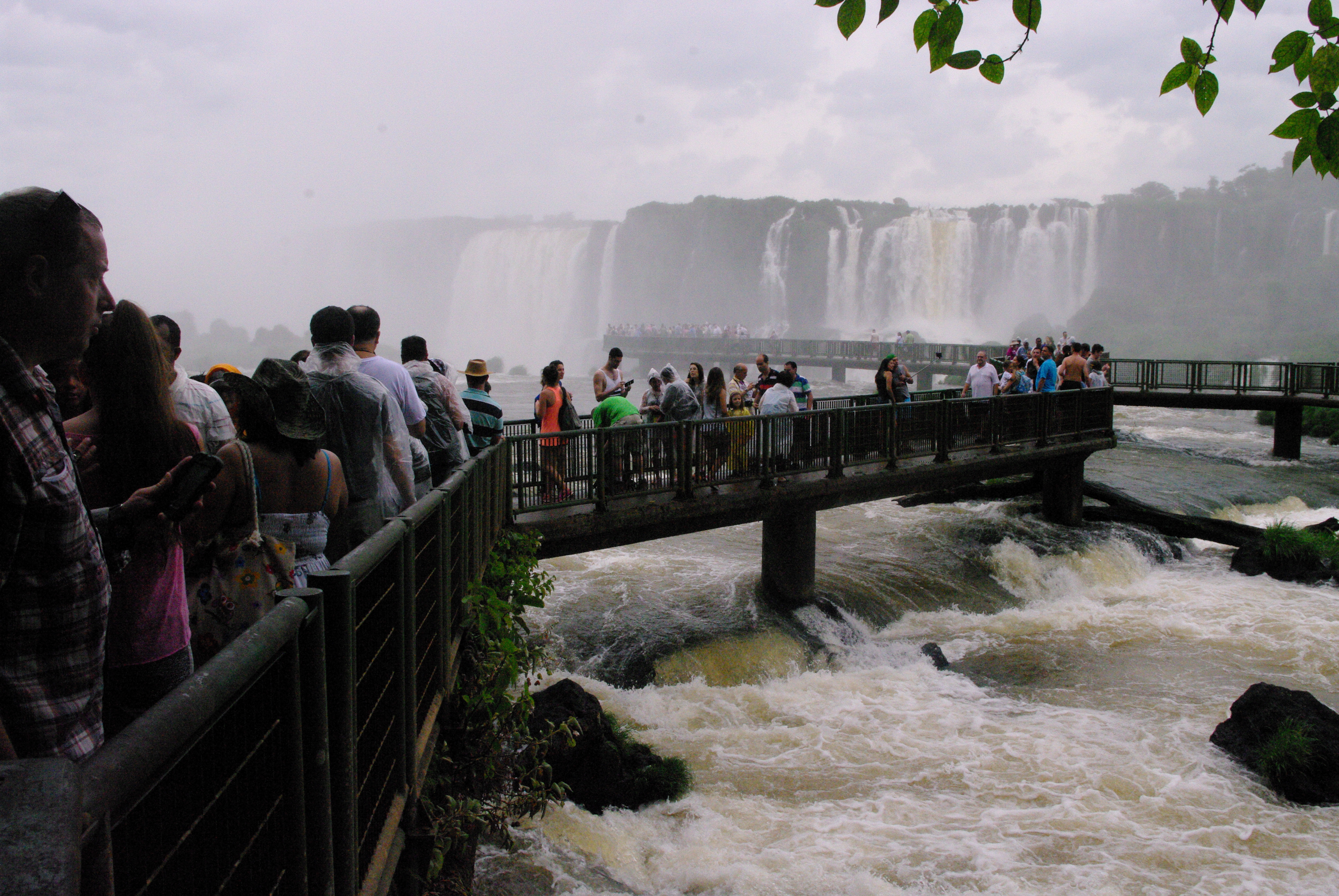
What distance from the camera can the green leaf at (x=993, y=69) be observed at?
3549 mm

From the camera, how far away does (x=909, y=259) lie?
64.9 meters

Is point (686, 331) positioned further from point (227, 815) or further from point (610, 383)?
point (227, 815)

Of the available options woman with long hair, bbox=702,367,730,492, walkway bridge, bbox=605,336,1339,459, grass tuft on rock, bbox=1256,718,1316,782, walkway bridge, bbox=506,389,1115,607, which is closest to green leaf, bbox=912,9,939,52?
walkway bridge, bbox=506,389,1115,607

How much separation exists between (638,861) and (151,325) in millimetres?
5331

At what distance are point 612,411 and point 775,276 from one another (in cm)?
7230

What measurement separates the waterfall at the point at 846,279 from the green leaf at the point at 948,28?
64709mm

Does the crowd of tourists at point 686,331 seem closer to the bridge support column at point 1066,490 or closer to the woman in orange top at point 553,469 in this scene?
the bridge support column at point 1066,490

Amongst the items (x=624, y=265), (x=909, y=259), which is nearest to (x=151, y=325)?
(x=909, y=259)

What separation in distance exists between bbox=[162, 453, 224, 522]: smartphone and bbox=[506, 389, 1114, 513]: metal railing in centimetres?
624

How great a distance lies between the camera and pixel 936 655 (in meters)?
10.6

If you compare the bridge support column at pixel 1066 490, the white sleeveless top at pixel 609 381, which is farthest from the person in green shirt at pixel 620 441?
the bridge support column at pixel 1066 490

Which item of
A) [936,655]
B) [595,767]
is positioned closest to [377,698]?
[595,767]

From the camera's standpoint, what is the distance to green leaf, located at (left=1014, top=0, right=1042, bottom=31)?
323 centimetres

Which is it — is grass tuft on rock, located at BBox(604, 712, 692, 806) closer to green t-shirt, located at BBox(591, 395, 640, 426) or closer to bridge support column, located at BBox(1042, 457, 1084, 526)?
green t-shirt, located at BBox(591, 395, 640, 426)
